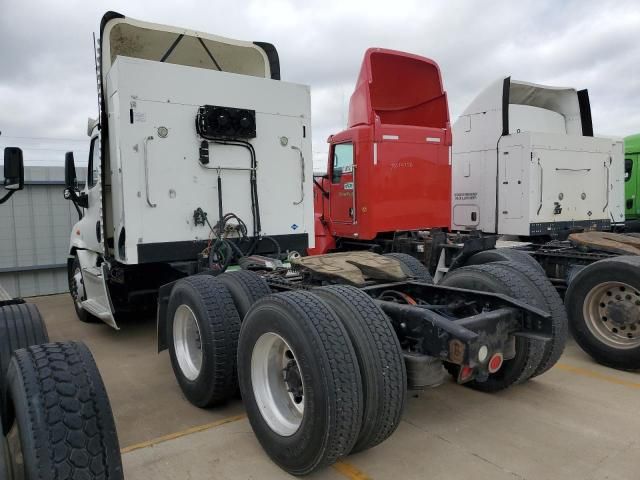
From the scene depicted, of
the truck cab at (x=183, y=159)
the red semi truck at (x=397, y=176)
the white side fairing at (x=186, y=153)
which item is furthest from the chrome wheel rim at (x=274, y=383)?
the red semi truck at (x=397, y=176)

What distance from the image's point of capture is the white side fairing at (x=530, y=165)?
7.69 m

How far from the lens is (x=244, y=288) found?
3.99m

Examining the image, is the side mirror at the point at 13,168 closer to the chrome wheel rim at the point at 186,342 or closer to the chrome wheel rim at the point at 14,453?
the chrome wheel rim at the point at 186,342

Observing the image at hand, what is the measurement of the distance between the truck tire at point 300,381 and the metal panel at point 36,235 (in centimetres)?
777

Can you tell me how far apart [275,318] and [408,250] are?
5217 millimetres

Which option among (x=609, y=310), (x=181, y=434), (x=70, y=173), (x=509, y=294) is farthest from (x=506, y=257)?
(x=70, y=173)

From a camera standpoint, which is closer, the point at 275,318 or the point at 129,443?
the point at 275,318

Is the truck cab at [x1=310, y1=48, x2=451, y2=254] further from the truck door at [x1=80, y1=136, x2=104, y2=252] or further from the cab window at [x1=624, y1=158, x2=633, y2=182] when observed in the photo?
the cab window at [x1=624, y1=158, x2=633, y2=182]

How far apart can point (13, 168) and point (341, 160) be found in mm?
5383

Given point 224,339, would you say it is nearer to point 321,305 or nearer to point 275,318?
point 275,318

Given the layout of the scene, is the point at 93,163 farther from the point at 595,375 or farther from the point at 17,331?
the point at 595,375

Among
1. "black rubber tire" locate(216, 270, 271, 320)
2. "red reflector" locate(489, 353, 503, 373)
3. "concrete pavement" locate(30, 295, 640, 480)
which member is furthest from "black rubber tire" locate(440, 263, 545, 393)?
"black rubber tire" locate(216, 270, 271, 320)

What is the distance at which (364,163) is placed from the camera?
7.68m

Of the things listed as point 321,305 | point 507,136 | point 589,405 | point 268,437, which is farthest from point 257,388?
point 507,136
